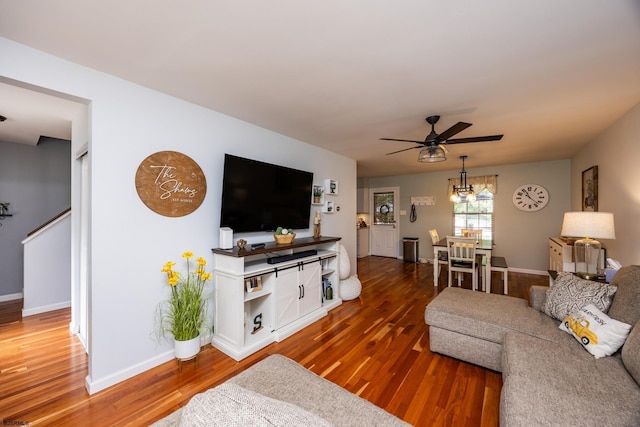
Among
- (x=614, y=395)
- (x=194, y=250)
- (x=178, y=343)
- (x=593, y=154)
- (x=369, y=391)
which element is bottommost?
(x=369, y=391)

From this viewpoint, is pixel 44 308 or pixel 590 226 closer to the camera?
pixel 590 226

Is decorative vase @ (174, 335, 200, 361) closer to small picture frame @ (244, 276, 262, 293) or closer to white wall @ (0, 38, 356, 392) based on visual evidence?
white wall @ (0, 38, 356, 392)

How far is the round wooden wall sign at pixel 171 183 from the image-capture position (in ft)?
7.02

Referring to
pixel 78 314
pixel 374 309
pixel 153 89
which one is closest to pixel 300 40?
pixel 153 89

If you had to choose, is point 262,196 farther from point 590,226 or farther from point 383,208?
point 383,208

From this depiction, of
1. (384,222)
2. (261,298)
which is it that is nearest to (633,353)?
(261,298)

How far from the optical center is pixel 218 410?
68cm

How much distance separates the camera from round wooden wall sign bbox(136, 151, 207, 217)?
214cm

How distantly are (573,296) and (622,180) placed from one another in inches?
68.6

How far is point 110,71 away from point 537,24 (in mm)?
2779

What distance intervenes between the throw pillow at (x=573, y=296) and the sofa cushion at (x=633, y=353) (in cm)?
42

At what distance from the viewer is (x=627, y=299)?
1.66m

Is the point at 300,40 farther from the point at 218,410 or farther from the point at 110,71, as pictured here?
the point at 218,410

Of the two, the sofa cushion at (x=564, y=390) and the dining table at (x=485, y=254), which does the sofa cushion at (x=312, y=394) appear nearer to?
the sofa cushion at (x=564, y=390)
